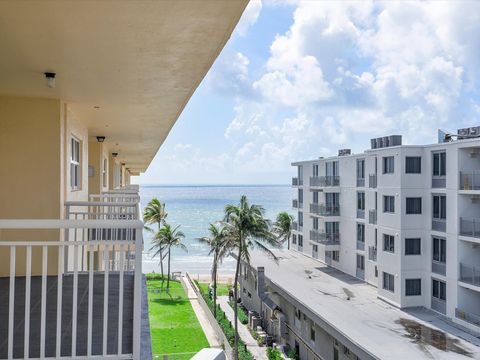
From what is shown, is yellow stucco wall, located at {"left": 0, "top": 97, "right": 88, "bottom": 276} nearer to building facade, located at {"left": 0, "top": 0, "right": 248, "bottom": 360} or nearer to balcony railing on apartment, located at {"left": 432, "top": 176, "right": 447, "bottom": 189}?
building facade, located at {"left": 0, "top": 0, "right": 248, "bottom": 360}

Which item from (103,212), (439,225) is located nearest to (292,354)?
(439,225)

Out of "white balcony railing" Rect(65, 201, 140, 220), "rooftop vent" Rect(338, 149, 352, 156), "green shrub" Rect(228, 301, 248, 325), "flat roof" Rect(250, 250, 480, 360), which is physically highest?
"rooftop vent" Rect(338, 149, 352, 156)

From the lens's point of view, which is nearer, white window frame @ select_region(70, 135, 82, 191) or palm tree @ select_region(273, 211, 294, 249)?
white window frame @ select_region(70, 135, 82, 191)

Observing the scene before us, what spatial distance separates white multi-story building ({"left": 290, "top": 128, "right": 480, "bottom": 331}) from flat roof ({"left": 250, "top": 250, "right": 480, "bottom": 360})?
0.94 meters

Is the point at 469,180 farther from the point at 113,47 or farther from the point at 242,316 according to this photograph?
the point at 113,47

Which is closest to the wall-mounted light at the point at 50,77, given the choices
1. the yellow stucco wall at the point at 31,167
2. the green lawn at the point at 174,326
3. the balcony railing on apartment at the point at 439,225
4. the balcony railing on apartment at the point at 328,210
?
the yellow stucco wall at the point at 31,167

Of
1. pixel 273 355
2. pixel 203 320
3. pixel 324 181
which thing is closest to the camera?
pixel 273 355

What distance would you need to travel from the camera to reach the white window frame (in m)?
8.71

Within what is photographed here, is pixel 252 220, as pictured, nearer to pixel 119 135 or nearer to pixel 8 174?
pixel 119 135

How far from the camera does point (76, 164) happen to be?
29.3 feet

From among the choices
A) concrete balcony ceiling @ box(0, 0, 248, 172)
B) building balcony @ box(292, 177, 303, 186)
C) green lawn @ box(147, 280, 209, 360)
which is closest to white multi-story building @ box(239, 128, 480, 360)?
green lawn @ box(147, 280, 209, 360)

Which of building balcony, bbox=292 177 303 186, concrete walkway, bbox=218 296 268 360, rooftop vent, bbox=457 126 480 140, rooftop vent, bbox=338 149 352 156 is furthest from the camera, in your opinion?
building balcony, bbox=292 177 303 186

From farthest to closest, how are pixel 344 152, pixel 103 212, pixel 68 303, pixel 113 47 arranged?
pixel 344 152, pixel 103 212, pixel 68 303, pixel 113 47

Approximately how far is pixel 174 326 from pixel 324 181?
565 inches
